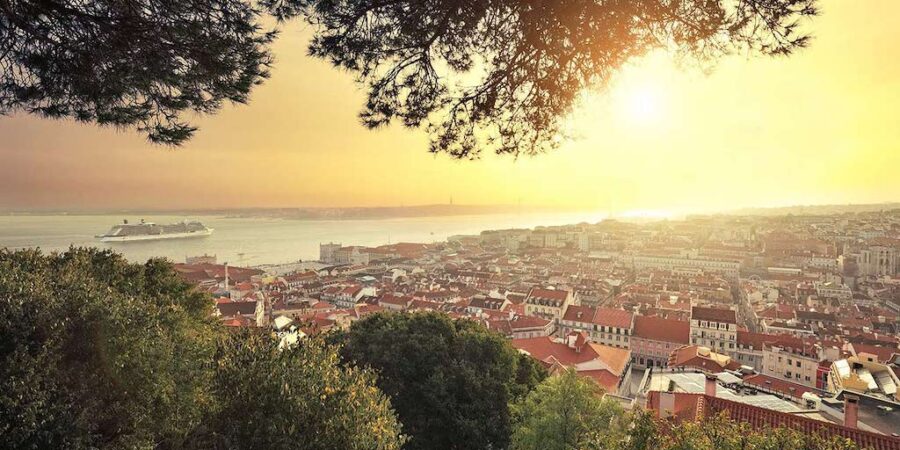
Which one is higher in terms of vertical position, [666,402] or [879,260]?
[666,402]

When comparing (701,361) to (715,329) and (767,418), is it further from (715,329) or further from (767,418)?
(767,418)

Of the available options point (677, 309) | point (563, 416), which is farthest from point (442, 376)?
point (677, 309)

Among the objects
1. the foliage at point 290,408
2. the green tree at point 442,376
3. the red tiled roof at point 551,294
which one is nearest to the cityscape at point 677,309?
the red tiled roof at point 551,294

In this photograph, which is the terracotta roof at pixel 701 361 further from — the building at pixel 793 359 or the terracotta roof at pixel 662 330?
the terracotta roof at pixel 662 330

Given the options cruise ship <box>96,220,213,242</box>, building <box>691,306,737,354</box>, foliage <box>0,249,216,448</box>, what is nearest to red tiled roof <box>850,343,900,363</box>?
building <box>691,306,737,354</box>

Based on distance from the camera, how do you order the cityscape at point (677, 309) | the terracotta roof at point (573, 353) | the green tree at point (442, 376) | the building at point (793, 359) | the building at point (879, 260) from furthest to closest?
the building at point (879, 260)
the building at point (793, 359)
the terracotta roof at point (573, 353)
the cityscape at point (677, 309)
the green tree at point (442, 376)

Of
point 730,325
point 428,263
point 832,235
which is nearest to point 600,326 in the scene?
point 730,325

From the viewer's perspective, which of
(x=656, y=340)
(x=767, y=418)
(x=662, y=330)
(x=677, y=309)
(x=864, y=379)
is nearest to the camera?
(x=767, y=418)
